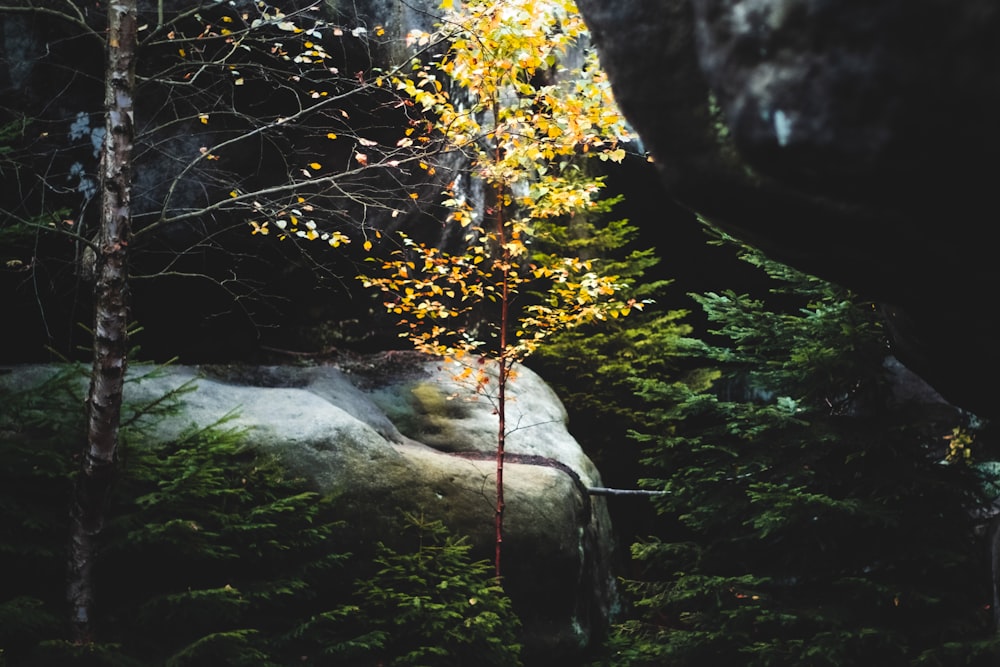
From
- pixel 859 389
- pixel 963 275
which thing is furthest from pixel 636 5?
pixel 859 389

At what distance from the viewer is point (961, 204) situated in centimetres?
223

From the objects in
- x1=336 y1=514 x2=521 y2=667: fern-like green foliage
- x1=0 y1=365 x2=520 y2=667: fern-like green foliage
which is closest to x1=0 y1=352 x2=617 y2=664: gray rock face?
x1=0 y1=365 x2=520 y2=667: fern-like green foliage

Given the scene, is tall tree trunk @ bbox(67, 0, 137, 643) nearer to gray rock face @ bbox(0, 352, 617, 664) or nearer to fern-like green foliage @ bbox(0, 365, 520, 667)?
fern-like green foliage @ bbox(0, 365, 520, 667)

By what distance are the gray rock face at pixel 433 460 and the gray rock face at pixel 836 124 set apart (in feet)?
13.4

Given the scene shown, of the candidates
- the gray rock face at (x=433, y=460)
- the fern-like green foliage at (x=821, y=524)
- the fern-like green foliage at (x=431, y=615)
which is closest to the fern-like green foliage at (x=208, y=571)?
the fern-like green foliage at (x=431, y=615)

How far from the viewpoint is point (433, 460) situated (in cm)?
725

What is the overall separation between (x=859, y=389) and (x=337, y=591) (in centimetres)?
509

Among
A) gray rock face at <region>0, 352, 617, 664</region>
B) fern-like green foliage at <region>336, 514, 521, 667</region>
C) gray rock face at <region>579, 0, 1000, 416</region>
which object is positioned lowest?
fern-like green foliage at <region>336, 514, 521, 667</region>

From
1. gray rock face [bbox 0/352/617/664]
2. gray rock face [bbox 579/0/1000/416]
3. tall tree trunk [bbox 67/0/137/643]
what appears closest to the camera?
gray rock face [bbox 579/0/1000/416]

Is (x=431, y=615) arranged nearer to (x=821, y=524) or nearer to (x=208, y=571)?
(x=208, y=571)

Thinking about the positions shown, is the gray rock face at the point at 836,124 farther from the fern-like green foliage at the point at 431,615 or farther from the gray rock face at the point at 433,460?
the gray rock face at the point at 433,460

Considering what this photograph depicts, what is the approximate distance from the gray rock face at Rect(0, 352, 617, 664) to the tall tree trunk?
3.17 ft

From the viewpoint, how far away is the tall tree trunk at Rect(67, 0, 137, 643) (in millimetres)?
4613

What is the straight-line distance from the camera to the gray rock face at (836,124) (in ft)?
6.27
